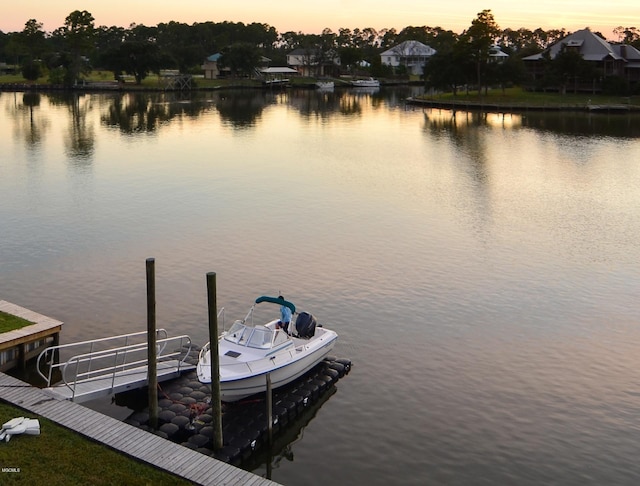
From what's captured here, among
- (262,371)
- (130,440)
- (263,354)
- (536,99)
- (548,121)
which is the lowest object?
(130,440)

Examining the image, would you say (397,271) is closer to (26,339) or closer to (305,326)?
(305,326)

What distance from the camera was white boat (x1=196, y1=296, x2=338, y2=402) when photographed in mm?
23234

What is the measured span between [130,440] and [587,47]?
140 m

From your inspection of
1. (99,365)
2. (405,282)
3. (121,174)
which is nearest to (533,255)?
(405,282)

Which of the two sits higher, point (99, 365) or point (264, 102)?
point (264, 102)

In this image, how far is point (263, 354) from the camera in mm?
24344

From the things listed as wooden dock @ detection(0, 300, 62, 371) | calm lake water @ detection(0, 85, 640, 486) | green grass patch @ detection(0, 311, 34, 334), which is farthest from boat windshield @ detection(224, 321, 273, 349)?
green grass patch @ detection(0, 311, 34, 334)

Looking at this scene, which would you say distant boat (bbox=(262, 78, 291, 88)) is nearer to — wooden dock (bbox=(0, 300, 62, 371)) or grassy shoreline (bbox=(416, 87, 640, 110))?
grassy shoreline (bbox=(416, 87, 640, 110))

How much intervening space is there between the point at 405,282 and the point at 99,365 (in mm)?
15464

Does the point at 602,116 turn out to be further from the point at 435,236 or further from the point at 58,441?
the point at 58,441

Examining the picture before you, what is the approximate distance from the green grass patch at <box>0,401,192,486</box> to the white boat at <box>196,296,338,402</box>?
4556 mm

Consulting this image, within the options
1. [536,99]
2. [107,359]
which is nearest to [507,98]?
[536,99]

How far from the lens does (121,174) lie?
6469 cm

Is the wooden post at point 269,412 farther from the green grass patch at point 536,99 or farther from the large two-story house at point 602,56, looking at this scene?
the large two-story house at point 602,56
